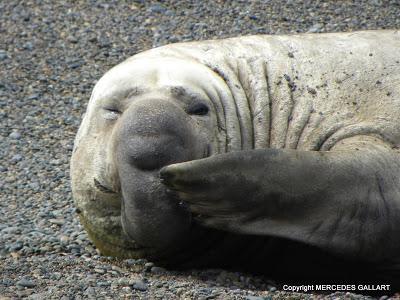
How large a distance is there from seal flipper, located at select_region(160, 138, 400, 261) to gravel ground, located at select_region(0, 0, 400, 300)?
0.30 metres

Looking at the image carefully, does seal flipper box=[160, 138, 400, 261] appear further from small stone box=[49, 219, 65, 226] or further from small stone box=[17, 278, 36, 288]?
small stone box=[49, 219, 65, 226]

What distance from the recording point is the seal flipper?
17.0ft

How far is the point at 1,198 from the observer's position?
723 cm

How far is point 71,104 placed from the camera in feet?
29.6

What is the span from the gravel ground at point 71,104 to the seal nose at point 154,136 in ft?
1.98

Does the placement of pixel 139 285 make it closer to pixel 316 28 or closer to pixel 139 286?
pixel 139 286

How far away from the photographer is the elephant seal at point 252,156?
17.3ft

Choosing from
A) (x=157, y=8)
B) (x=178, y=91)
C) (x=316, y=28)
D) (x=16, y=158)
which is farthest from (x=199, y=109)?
(x=157, y=8)

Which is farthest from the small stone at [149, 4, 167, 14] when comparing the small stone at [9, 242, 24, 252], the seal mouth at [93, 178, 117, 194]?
the seal mouth at [93, 178, 117, 194]

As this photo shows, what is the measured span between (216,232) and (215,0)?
506 centimetres

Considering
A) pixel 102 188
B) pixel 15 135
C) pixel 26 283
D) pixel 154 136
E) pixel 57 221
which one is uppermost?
pixel 154 136

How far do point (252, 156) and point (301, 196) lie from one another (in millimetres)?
314

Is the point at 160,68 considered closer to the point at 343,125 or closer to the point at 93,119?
the point at 93,119

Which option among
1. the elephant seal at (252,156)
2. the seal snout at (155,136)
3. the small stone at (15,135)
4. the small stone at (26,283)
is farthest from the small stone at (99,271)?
the small stone at (15,135)
